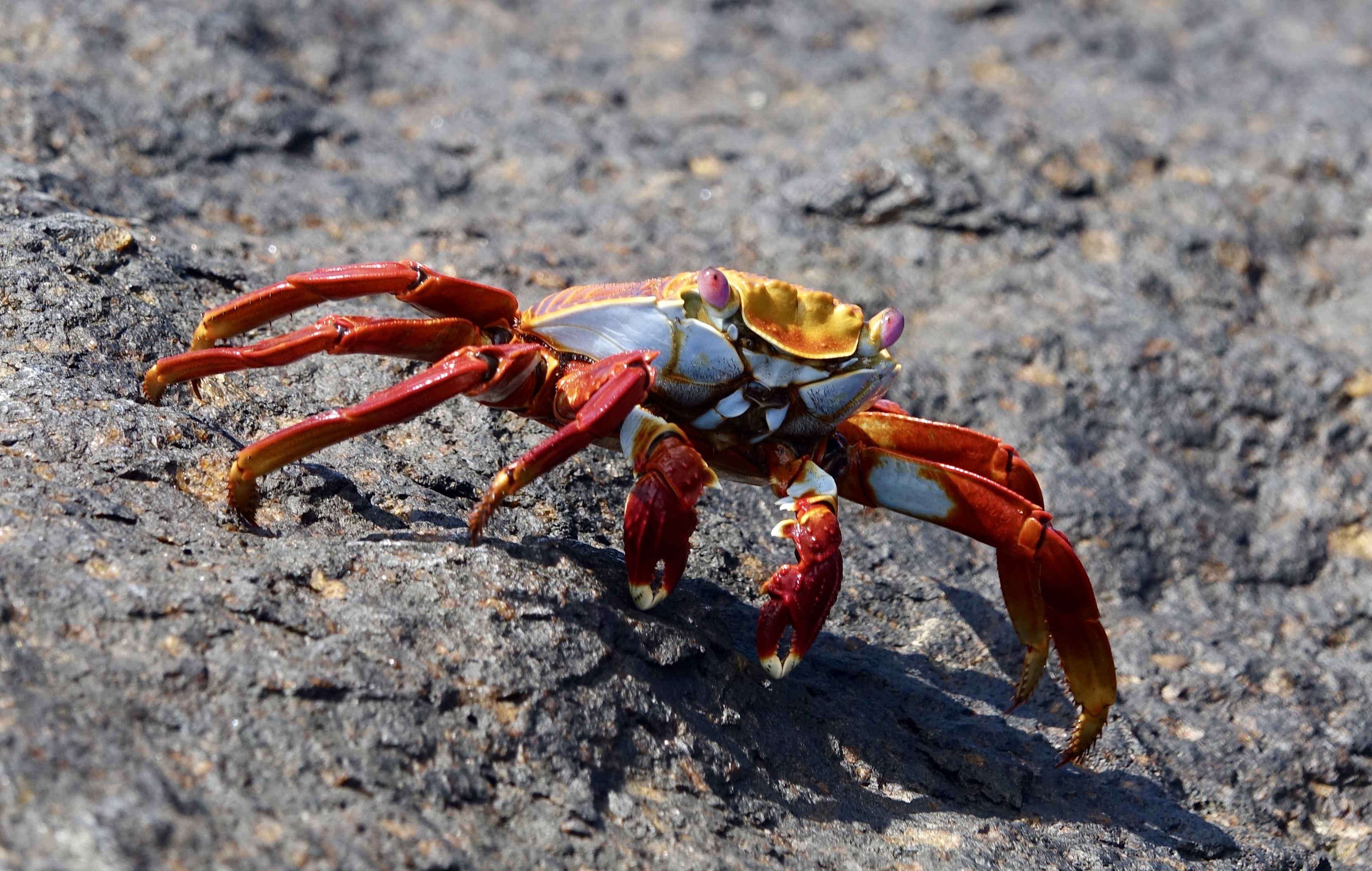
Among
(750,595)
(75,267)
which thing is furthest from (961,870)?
(75,267)

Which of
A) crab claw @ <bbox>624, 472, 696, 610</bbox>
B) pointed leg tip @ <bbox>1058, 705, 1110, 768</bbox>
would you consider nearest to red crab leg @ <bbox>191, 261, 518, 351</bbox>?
crab claw @ <bbox>624, 472, 696, 610</bbox>

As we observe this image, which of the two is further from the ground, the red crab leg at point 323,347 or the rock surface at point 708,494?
the red crab leg at point 323,347

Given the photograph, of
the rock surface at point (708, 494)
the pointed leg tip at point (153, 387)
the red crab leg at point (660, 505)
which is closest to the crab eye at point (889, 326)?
the red crab leg at point (660, 505)

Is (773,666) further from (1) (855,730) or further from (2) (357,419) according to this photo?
(2) (357,419)

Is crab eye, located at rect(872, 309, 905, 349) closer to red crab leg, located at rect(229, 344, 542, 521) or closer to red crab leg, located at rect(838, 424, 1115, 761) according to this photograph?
red crab leg, located at rect(838, 424, 1115, 761)

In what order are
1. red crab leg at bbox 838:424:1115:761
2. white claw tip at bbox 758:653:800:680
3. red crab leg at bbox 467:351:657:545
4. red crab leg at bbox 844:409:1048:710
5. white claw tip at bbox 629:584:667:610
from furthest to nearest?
red crab leg at bbox 844:409:1048:710, red crab leg at bbox 838:424:1115:761, white claw tip at bbox 758:653:800:680, white claw tip at bbox 629:584:667:610, red crab leg at bbox 467:351:657:545

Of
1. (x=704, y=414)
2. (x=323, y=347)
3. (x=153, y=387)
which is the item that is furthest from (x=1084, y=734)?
(x=153, y=387)

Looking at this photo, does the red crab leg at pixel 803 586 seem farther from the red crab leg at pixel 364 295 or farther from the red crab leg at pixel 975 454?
the red crab leg at pixel 364 295
